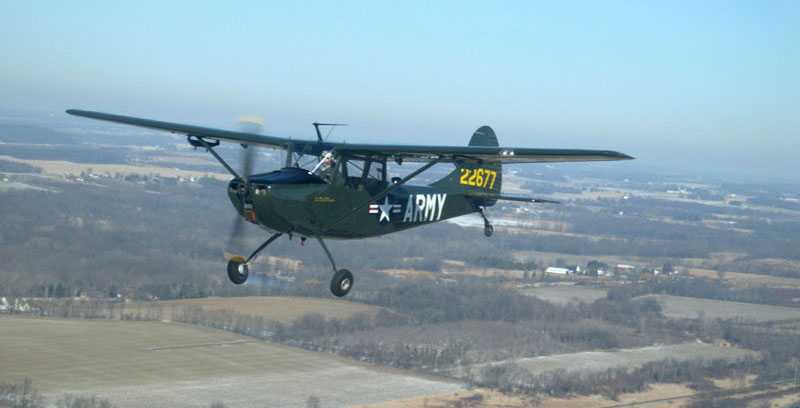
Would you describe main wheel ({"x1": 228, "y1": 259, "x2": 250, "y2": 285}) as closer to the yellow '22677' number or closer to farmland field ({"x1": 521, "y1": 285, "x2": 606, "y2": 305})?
the yellow '22677' number

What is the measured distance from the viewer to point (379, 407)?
47969 mm

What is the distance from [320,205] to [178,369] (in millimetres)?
34737

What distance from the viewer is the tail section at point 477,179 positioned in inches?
1080

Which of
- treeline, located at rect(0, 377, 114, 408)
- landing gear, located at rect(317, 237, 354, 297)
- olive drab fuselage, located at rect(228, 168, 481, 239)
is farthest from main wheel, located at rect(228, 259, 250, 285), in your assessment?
treeline, located at rect(0, 377, 114, 408)

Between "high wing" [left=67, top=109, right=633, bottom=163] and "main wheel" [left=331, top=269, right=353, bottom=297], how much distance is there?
10.3 ft

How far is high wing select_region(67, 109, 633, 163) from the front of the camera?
19.4 meters

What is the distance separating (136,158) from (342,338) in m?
81.5

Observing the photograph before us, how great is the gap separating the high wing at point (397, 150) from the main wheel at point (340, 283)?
10.3 ft

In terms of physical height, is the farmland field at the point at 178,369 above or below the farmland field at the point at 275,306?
below

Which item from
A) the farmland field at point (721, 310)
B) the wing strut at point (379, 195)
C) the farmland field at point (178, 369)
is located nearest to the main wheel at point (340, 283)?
the wing strut at point (379, 195)

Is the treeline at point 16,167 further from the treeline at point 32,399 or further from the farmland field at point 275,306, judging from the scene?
the treeline at point 32,399

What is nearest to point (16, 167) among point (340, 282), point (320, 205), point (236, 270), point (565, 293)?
point (565, 293)

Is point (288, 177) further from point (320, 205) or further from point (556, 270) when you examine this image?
point (556, 270)

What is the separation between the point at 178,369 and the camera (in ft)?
170
